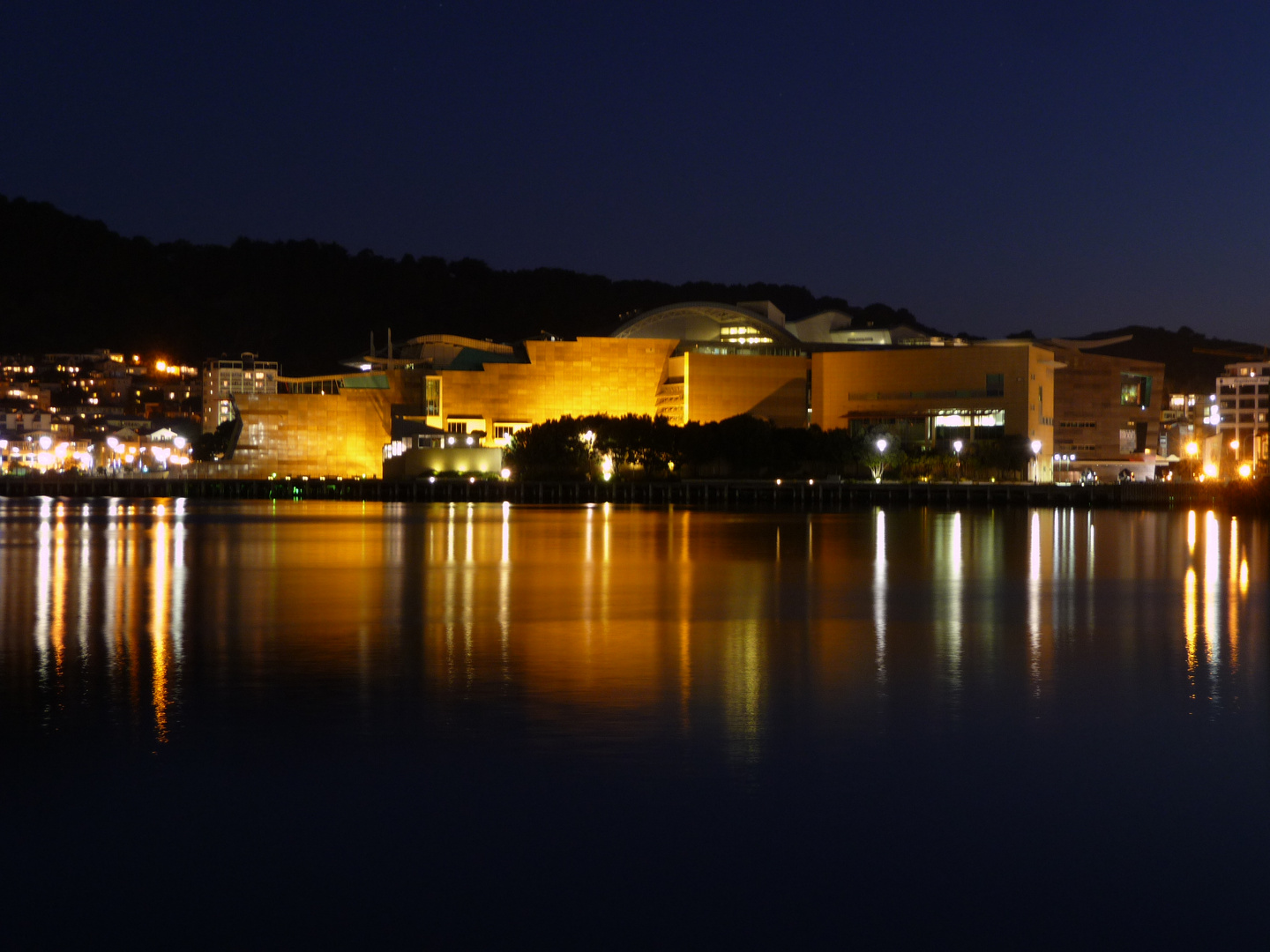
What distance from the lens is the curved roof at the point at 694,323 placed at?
101 m

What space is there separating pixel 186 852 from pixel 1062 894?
17.0 feet

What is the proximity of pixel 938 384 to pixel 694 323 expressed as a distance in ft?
71.9

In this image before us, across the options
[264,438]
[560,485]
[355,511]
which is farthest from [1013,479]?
[264,438]

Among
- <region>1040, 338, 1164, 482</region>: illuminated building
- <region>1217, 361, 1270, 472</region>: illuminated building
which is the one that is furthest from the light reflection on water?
<region>1217, 361, 1270, 472</region>: illuminated building

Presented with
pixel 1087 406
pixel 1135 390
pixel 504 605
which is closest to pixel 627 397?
pixel 1087 406

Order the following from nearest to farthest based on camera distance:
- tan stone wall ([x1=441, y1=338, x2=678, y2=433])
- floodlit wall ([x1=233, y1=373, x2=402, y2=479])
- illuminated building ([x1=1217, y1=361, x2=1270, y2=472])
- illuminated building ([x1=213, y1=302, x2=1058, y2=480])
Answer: illuminated building ([x1=213, y1=302, x2=1058, y2=480]) < floodlit wall ([x1=233, y1=373, x2=402, y2=479]) < tan stone wall ([x1=441, y1=338, x2=678, y2=433]) < illuminated building ([x1=1217, y1=361, x2=1270, y2=472])

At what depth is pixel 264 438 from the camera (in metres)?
93.5

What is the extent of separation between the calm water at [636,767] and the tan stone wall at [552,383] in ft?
237

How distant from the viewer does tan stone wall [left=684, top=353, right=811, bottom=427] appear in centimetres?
9375

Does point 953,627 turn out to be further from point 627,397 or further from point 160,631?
point 627,397

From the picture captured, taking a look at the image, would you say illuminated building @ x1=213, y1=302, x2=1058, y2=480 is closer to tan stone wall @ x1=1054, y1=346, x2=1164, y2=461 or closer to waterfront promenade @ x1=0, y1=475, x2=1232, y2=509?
waterfront promenade @ x1=0, y1=475, x2=1232, y2=509

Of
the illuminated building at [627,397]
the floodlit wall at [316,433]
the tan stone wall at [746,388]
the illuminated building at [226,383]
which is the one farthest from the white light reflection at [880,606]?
the illuminated building at [226,383]

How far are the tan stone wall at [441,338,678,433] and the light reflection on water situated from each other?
183 ft

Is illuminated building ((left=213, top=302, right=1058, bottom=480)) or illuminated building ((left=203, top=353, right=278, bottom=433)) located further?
illuminated building ((left=203, top=353, right=278, bottom=433))
